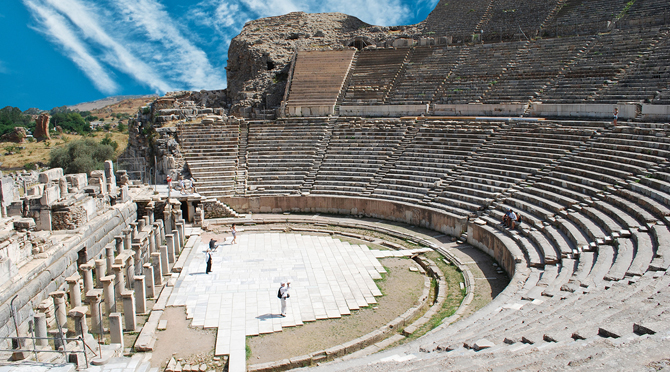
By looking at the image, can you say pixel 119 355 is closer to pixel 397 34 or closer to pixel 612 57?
pixel 612 57

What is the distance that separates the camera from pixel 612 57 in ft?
76.2

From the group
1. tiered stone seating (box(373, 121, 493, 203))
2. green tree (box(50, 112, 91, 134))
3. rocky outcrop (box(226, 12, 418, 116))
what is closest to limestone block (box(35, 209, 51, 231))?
tiered stone seating (box(373, 121, 493, 203))

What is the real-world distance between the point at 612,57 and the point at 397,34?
15.1 m

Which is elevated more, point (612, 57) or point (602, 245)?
point (612, 57)

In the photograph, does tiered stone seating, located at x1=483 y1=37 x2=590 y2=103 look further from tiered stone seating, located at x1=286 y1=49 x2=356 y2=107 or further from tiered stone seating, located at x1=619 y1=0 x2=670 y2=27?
tiered stone seating, located at x1=286 y1=49 x2=356 y2=107

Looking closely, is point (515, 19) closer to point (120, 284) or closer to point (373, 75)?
point (373, 75)

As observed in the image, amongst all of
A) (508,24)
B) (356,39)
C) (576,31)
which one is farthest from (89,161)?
(576,31)

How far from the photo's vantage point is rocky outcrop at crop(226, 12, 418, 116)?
32.2 meters

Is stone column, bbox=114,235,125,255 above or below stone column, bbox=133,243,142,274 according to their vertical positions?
above

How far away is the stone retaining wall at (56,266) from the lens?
10.1m

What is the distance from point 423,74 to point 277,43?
40.8 feet

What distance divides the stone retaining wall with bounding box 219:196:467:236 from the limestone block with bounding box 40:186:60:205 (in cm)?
775

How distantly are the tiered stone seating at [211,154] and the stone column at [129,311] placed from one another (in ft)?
36.9

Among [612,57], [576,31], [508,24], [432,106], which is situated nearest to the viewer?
[612,57]
